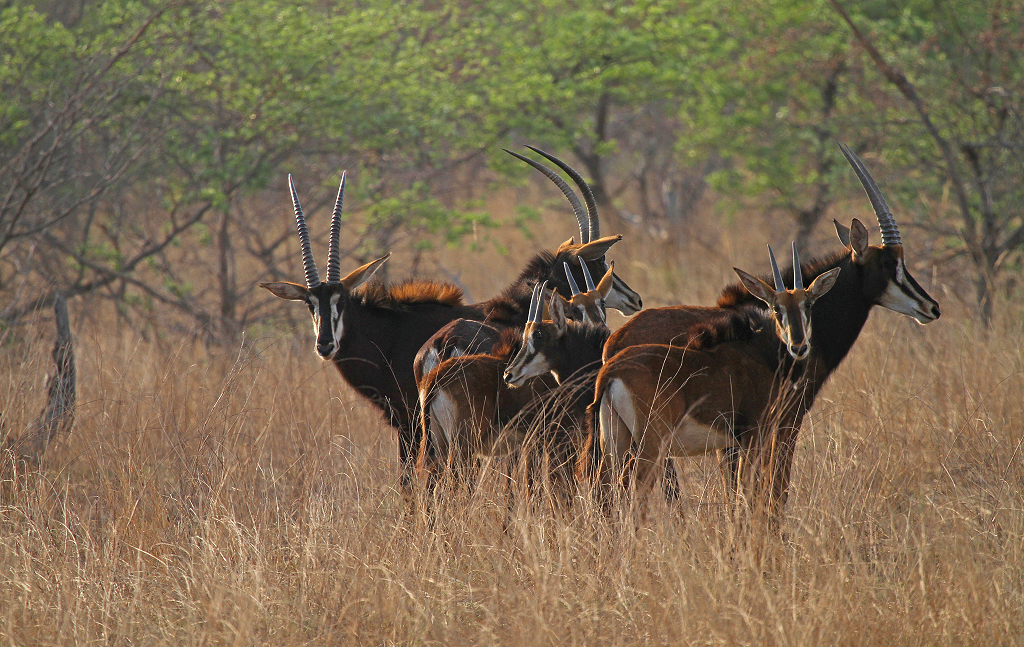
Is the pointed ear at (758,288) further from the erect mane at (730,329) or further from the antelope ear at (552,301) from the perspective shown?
the antelope ear at (552,301)

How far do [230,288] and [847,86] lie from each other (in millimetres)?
7310

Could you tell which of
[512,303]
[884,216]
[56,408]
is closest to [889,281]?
[884,216]

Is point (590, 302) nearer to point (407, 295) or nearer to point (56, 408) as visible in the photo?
point (407, 295)

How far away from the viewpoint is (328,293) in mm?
5391

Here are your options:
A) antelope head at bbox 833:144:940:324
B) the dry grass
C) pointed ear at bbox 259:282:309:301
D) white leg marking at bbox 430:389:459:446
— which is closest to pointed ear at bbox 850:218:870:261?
antelope head at bbox 833:144:940:324

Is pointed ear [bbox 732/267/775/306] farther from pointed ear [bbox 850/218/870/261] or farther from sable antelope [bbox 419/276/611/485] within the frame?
sable antelope [bbox 419/276/611/485]

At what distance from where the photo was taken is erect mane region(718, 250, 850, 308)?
440cm

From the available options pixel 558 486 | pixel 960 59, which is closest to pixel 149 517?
pixel 558 486

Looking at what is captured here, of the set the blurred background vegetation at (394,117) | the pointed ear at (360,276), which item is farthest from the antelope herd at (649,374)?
the blurred background vegetation at (394,117)

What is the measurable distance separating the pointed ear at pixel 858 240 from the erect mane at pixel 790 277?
0.08 meters

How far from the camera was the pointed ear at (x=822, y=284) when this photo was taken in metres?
3.95

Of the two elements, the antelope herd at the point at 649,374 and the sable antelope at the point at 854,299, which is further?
the sable antelope at the point at 854,299

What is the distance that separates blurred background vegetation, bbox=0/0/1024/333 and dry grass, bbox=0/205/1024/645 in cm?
314

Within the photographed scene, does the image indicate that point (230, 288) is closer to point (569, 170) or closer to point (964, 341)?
point (569, 170)
